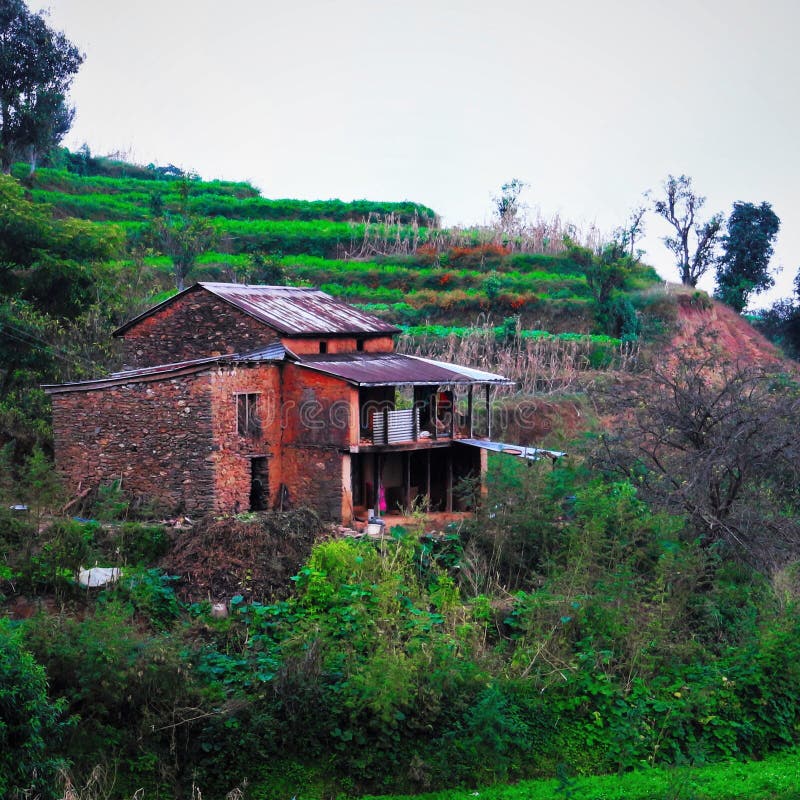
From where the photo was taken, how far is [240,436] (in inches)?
772

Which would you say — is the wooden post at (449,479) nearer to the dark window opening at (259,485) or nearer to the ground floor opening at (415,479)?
the ground floor opening at (415,479)

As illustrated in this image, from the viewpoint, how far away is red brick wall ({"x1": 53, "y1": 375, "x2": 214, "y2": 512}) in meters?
18.9

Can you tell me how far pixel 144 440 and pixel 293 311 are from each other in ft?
16.1

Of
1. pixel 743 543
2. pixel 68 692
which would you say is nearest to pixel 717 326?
pixel 743 543

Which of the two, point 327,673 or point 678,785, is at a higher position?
point 327,673

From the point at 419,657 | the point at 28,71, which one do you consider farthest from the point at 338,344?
the point at 28,71

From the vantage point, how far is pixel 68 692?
506 inches

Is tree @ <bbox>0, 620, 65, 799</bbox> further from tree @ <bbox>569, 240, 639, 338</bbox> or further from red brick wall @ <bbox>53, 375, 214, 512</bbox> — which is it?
tree @ <bbox>569, 240, 639, 338</bbox>

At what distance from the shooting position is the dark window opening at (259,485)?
20125 mm

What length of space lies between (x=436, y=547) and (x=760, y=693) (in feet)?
18.9

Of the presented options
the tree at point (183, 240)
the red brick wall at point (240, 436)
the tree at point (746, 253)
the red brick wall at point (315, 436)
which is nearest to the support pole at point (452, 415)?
the red brick wall at point (315, 436)

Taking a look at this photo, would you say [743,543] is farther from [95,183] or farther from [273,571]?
[95,183]

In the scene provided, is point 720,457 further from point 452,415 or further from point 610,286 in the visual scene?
point 610,286

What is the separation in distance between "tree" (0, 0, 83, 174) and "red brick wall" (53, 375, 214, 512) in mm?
19020
